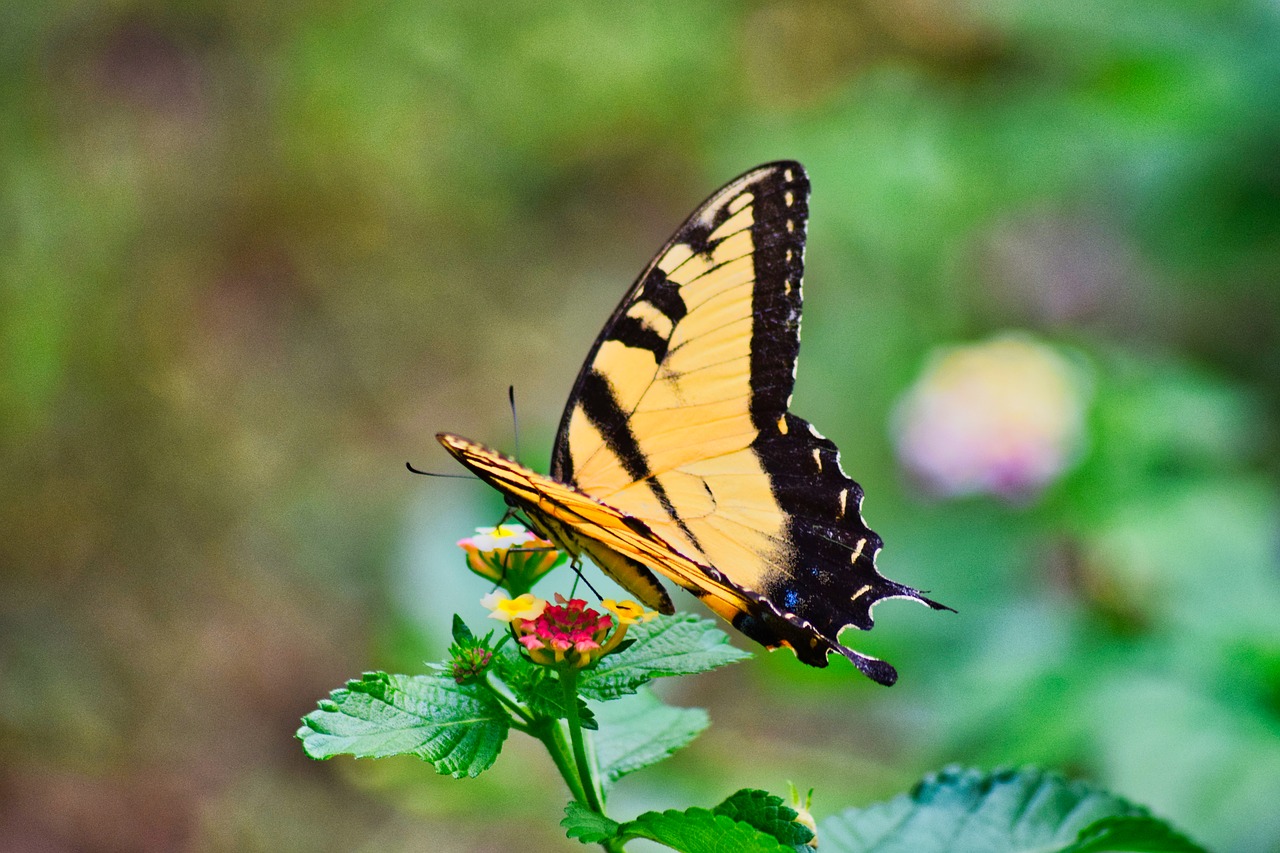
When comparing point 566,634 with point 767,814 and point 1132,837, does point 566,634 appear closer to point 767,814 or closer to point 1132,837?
point 767,814

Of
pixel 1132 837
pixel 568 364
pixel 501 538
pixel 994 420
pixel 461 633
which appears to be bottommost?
pixel 1132 837

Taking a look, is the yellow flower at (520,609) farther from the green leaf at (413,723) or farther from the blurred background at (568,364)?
the blurred background at (568,364)

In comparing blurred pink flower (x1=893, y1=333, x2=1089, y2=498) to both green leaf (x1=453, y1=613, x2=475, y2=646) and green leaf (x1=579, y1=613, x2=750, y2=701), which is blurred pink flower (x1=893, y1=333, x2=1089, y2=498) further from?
green leaf (x1=453, y1=613, x2=475, y2=646)

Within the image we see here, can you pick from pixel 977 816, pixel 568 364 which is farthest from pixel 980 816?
pixel 568 364

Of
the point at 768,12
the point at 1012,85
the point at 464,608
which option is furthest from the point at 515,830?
the point at 768,12

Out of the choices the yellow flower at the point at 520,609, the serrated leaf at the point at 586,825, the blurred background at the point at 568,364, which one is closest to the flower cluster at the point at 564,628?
the yellow flower at the point at 520,609
